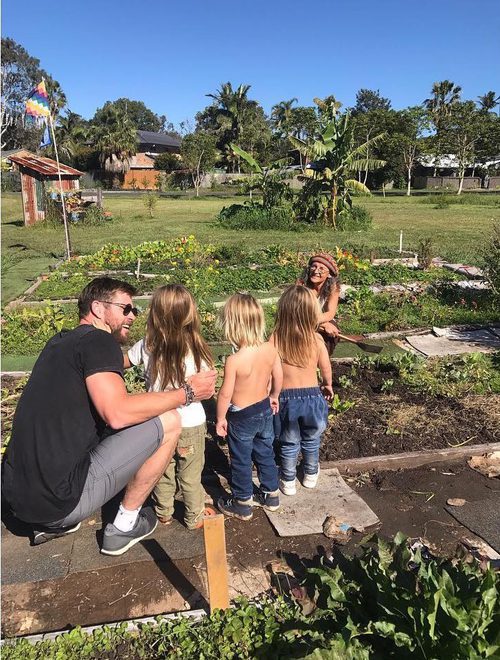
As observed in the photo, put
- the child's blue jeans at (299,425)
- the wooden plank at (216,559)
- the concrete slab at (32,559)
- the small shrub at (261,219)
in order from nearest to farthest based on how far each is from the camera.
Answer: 1. the wooden plank at (216,559)
2. the concrete slab at (32,559)
3. the child's blue jeans at (299,425)
4. the small shrub at (261,219)

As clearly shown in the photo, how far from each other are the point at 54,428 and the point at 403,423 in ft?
9.53

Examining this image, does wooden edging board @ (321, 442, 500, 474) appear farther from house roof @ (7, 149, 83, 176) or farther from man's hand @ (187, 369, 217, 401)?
house roof @ (7, 149, 83, 176)

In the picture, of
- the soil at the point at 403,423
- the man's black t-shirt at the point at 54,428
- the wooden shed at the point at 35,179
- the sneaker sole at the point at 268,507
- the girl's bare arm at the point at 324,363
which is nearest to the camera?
the man's black t-shirt at the point at 54,428

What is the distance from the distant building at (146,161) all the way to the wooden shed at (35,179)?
107ft

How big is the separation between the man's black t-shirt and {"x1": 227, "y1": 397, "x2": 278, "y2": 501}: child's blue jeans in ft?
3.07

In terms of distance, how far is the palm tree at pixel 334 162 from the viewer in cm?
2038

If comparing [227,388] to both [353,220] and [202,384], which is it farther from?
[353,220]

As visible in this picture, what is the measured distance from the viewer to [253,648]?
2.30 metres

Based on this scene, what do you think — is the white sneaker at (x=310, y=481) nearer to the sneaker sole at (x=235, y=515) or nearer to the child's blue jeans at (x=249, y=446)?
the child's blue jeans at (x=249, y=446)

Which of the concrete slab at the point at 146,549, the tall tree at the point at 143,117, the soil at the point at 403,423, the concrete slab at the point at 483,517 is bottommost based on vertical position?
the concrete slab at the point at 146,549

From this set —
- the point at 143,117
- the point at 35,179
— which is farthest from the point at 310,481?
the point at 143,117

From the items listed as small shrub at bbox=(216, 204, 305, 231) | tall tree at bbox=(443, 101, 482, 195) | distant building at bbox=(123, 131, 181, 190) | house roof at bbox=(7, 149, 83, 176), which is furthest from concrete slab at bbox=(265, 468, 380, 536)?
distant building at bbox=(123, 131, 181, 190)

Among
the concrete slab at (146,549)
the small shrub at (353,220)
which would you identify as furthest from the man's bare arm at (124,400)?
the small shrub at (353,220)

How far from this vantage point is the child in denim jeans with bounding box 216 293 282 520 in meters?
3.28
